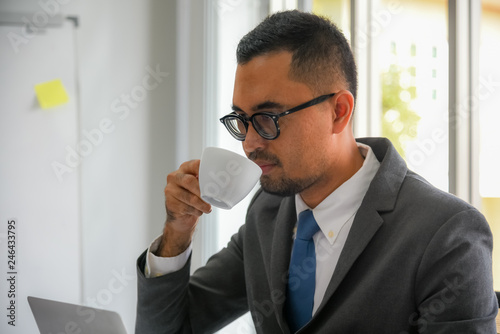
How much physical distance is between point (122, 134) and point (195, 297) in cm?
138

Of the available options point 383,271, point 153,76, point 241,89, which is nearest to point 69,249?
point 153,76

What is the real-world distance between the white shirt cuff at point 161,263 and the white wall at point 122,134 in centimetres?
133

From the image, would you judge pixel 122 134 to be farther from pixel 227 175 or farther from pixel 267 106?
pixel 227 175

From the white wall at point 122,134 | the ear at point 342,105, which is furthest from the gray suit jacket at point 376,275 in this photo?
the white wall at point 122,134

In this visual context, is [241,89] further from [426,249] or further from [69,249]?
[69,249]

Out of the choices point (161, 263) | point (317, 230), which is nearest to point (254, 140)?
point (317, 230)

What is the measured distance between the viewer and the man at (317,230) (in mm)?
954

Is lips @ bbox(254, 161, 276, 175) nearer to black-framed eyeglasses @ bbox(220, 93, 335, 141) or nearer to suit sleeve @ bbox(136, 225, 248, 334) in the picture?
black-framed eyeglasses @ bbox(220, 93, 335, 141)

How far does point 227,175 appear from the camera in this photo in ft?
3.21

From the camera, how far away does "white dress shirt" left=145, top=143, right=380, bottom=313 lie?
44.8 inches

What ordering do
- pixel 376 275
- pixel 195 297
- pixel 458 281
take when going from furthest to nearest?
pixel 195 297 < pixel 376 275 < pixel 458 281

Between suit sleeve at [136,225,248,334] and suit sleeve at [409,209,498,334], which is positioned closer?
suit sleeve at [409,209,498,334]

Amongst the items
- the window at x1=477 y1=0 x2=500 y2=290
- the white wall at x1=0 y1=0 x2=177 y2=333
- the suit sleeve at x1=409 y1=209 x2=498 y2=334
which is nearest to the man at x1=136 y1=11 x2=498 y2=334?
the suit sleeve at x1=409 y1=209 x2=498 y2=334

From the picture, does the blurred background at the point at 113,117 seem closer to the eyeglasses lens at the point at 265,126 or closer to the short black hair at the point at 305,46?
the short black hair at the point at 305,46
